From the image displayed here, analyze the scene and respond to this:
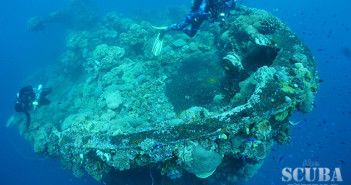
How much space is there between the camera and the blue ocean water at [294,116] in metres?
15.2

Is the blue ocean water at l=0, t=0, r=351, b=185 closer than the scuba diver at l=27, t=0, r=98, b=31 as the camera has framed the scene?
Yes

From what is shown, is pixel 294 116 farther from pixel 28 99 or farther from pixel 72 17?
pixel 72 17

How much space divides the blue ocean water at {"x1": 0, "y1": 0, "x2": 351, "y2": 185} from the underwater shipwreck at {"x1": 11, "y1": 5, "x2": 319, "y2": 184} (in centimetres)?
117

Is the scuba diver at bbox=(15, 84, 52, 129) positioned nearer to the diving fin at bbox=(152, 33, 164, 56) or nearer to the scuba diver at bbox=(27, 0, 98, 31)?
the diving fin at bbox=(152, 33, 164, 56)

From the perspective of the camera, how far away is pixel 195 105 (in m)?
5.39

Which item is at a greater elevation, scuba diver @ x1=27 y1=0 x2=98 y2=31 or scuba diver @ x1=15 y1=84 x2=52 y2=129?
scuba diver @ x1=27 y1=0 x2=98 y2=31

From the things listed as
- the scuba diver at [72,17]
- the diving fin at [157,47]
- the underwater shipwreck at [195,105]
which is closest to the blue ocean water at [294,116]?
the underwater shipwreck at [195,105]

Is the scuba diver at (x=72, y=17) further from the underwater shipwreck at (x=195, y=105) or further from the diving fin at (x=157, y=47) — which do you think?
the diving fin at (x=157, y=47)

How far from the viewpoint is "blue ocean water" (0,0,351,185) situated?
1525 centimetres

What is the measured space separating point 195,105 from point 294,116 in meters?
17.2

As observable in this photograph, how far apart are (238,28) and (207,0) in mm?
1591

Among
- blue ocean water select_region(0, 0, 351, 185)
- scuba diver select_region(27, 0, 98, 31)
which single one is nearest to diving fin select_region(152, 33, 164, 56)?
blue ocean water select_region(0, 0, 351, 185)

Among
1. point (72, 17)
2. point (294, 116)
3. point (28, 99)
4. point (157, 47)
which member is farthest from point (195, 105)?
point (72, 17)

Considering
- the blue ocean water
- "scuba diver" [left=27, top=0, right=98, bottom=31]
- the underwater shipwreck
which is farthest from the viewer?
"scuba diver" [left=27, top=0, right=98, bottom=31]
